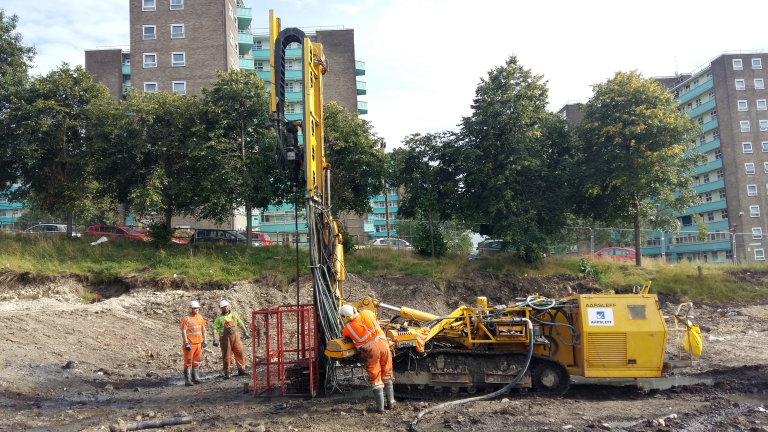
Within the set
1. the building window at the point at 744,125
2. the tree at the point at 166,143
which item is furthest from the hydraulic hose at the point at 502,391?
the building window at the point at 744,125

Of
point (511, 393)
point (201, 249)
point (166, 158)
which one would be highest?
point (166, 158)

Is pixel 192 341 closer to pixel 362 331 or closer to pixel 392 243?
pixel 362 331

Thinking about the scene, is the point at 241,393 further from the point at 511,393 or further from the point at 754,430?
the point at 754,430

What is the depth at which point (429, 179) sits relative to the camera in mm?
23031

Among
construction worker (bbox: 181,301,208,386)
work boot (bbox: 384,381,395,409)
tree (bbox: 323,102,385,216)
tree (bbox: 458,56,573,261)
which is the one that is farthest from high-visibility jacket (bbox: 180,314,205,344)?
tree (bbox: 458,56,573,261)

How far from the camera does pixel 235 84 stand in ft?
74.7

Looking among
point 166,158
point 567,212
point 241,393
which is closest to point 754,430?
point 241,393

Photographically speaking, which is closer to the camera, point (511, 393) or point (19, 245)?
point (511, 393)

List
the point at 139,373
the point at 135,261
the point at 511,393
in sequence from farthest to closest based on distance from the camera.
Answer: the point at 135,261 → the point at 139,373 → the point at 511,393

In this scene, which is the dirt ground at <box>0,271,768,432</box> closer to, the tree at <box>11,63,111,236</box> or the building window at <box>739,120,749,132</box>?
the tree at <box>11,63,111,236</box>

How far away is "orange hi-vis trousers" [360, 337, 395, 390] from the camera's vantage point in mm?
8320

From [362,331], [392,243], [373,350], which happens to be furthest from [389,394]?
[392,243]

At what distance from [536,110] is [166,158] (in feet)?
50.8

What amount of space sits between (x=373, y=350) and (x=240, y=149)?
639 inches
